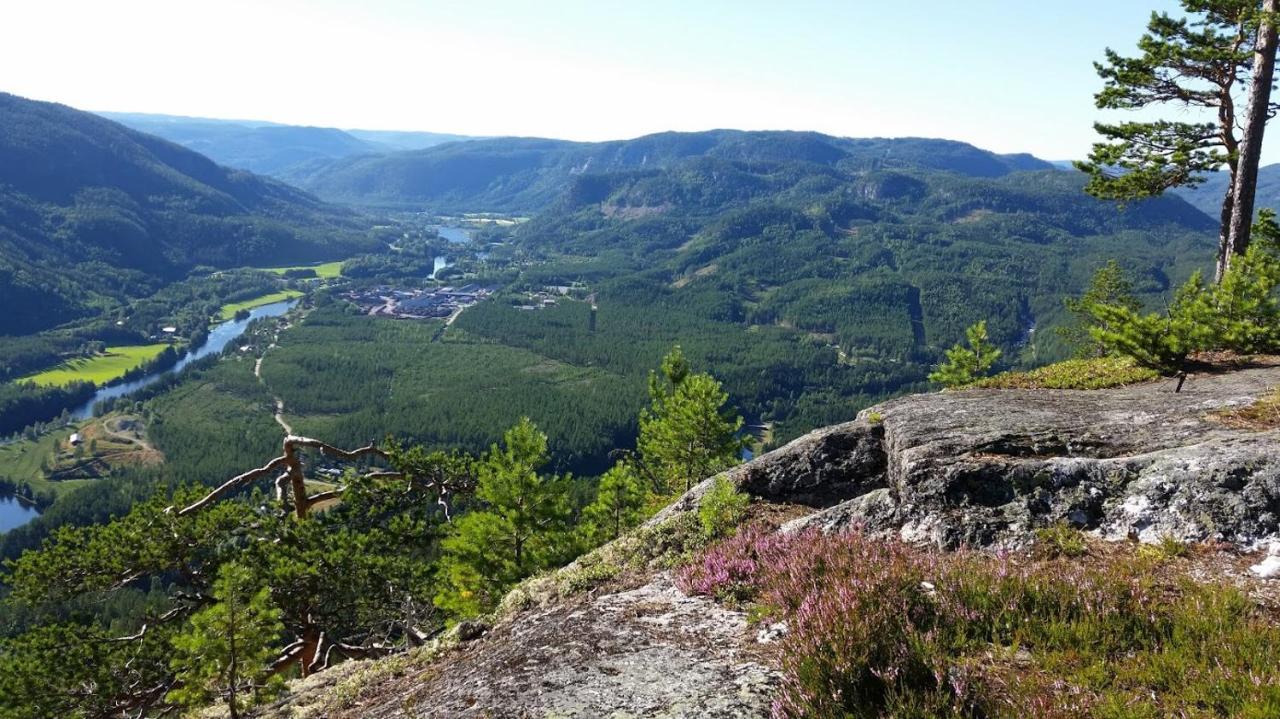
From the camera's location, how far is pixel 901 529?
788 cm

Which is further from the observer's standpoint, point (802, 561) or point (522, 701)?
point (802, 561)

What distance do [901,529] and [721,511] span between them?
315cm

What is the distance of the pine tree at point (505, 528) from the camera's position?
21.1 metres

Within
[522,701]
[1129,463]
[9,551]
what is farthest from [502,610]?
[9,551]

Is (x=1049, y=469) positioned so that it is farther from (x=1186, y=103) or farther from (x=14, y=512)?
(x=14, y=512)

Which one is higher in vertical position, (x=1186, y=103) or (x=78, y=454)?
(x=1186, y=103)

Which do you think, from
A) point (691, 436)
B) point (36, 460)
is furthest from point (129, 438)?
point (691, 436)

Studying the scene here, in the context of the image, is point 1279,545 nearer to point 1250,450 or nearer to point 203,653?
point 1250,450

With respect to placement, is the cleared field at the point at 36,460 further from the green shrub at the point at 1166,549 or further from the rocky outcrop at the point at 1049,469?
the green shrub at the point at 1166,549

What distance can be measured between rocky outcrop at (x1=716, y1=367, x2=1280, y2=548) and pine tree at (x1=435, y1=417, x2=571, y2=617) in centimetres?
1074

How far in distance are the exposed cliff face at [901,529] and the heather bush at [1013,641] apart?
72 cm

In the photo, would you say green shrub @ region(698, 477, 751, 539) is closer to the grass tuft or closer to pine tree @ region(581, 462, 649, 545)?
the grass tuft

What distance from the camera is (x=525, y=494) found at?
71.3 feet

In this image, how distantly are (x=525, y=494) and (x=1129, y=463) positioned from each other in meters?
17.5
